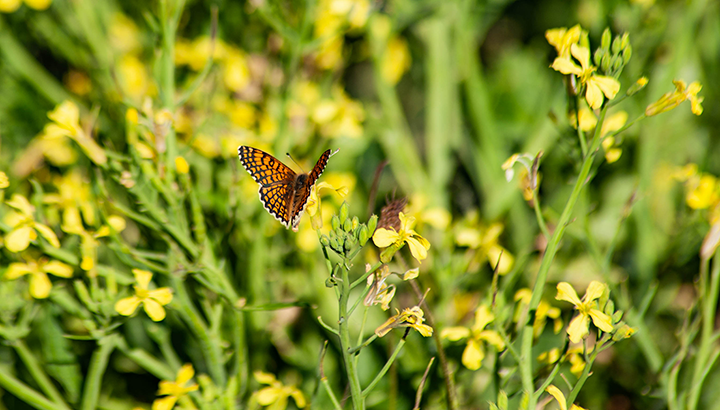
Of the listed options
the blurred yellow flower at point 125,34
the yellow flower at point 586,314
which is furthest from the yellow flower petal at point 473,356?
the blurred yellow flower at point 125,34

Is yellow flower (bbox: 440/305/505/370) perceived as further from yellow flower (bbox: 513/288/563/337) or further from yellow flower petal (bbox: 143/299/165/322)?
yellow flower petal (bbox: 143/299/165/322)

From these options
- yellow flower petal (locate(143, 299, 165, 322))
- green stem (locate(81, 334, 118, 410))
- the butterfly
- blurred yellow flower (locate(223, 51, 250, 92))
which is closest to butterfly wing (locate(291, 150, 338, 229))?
the butterfly

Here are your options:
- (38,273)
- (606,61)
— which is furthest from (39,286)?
(606,61)

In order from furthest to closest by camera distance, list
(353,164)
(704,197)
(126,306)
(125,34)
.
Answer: (125,34), (353,164), (704,197), (126,306)

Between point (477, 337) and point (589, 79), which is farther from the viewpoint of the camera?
point (477, 337)

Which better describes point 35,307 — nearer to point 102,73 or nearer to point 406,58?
point 102,73

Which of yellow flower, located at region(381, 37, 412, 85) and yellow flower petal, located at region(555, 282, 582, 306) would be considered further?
yellow flower, located at region(381, 37, 412, 85)

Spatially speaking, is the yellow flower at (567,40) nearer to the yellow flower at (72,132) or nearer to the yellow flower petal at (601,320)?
the yellow flower petal at (601,320)

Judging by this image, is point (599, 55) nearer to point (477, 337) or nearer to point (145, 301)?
point (477, 337)
